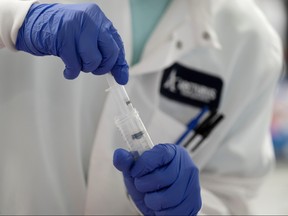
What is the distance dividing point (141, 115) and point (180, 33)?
183 mm

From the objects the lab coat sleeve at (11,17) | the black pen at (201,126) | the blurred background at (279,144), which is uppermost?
the lab coat sleeve at (11,17)

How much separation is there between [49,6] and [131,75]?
12.0 inches

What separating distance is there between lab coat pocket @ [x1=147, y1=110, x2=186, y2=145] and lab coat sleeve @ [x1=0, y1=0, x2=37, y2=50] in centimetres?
36

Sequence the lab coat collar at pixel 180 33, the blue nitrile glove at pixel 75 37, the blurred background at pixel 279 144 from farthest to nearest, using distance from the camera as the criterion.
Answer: the blurred background at pixel 279 144
the lab coat collar at pixel 180 33
the blue nitrile glove at pixel 75 37

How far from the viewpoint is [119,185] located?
88cm

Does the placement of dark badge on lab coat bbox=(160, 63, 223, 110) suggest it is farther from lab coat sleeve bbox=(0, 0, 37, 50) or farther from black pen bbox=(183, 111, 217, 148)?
lab coat sleeve bbox=(0, 0, 37, 50)

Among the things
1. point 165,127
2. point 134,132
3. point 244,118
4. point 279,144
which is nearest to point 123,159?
point 134,132

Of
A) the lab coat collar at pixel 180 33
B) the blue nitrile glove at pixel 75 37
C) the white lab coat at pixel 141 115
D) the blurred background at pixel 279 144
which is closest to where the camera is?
the blue nitrile glove at pixel 75 37

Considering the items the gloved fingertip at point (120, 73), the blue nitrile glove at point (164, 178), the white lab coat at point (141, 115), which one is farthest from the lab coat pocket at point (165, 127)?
the gloved fingertip at point (120, 73)

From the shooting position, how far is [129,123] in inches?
24.8

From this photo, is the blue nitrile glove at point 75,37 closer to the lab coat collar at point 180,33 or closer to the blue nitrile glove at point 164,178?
the blue nitrile glove at point 164,178

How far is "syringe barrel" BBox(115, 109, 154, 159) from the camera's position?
24.7 inches

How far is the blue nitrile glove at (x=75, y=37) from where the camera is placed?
1.81ft

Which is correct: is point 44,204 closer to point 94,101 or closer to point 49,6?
point 94,101
